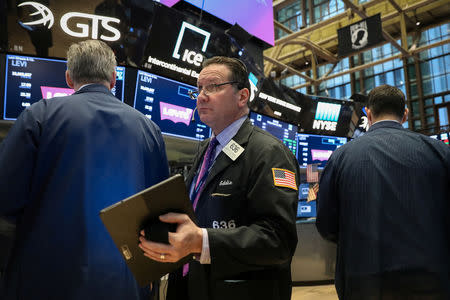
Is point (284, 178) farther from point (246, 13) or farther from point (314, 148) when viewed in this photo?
point (314, 148)

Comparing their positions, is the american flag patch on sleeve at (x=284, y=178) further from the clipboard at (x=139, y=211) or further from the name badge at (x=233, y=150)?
the clipboard at (x=139, y=211)

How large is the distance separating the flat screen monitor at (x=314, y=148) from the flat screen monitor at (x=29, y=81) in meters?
3.89

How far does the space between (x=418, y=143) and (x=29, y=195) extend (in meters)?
1.95

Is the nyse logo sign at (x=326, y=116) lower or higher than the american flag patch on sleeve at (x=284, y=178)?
higher

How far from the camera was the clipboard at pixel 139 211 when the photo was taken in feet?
3.87

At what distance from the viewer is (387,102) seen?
7.75 feet

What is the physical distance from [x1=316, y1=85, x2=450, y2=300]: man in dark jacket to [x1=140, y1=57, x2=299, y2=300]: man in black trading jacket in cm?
61

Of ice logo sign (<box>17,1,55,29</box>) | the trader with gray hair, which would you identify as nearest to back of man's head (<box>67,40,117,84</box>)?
the trader with gray hair

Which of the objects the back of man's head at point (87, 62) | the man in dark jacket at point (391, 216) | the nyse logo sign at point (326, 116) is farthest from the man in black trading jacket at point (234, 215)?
the nyse logo sign at point (326, 116)

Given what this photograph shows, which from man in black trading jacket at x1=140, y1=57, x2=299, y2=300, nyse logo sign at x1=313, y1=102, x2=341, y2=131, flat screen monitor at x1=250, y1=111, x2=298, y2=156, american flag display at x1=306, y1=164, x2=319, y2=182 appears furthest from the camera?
nyse logo sign at x1=313, y1=102, x2=341, y2=131

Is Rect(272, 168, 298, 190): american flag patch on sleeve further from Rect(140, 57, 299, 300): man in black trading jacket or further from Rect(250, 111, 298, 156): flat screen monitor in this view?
Rect(250, 111, 298, 156): flat screen monitor

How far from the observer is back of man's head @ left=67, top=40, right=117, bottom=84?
1818mm

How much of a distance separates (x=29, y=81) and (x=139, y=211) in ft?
8.15

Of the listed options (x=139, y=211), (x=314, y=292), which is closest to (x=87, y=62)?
(x=139, y=211)
